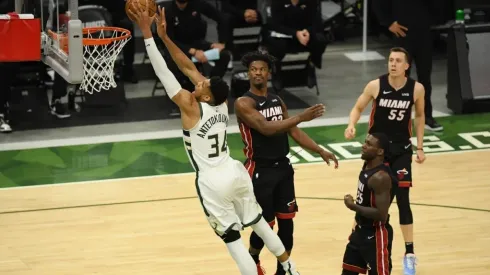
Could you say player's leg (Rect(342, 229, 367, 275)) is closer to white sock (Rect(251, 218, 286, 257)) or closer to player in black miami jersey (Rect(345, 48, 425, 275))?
white sock (Rect(251, 218, 286, 257))

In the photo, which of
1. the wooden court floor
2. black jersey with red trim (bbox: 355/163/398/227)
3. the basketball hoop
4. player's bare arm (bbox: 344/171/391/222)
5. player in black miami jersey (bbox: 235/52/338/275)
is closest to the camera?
player's bare arm (bbox: 344/171/391/222)

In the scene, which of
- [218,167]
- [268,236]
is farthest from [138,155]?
[268,236]

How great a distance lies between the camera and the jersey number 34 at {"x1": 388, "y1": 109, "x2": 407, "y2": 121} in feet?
30.2

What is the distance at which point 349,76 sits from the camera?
54.2 feet

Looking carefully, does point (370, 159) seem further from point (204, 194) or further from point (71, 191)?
Result: point (71, 191)

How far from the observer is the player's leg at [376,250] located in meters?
7.92

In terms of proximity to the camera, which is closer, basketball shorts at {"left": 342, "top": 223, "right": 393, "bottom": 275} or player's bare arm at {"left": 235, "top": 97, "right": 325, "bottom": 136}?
basketball shorts at {"left": 342, "top": 223, "right": 393, "bottom": 275}

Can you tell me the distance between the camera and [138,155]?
1295 cm

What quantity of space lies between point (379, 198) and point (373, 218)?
16 cm

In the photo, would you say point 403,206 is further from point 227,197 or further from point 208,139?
point 208,139

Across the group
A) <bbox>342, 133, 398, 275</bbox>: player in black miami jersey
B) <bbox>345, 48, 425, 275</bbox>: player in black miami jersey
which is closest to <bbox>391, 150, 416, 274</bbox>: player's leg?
<bbox>345, 48, 425, 275</bbox>: player in black miami jersey

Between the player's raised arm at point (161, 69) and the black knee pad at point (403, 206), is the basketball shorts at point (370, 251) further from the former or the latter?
the player's raised arm at point (161, 69)

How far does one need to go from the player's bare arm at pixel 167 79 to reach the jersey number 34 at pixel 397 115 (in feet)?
6.62

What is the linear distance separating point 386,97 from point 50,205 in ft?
12.9
